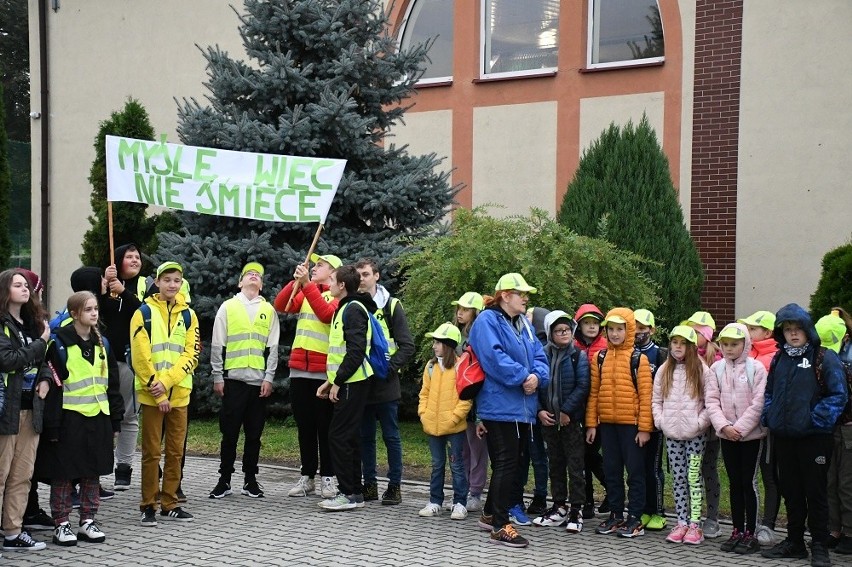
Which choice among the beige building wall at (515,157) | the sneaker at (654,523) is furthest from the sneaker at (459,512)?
the beige building wall at (515,157)

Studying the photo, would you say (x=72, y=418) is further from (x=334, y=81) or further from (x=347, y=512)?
(x=334, y=81)

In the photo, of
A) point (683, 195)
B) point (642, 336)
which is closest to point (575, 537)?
point (642, 336)

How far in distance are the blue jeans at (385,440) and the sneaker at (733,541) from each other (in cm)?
274

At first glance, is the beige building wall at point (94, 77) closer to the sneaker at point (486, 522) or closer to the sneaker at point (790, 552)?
the sneaker at point (486, 522)

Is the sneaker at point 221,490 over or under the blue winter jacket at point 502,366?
under

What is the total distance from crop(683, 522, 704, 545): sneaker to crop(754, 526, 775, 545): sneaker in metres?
0.40

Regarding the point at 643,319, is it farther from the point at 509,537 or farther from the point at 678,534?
the point at 509,537

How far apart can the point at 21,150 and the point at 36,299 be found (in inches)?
731

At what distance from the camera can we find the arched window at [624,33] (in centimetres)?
1577

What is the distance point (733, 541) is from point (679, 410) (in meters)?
1.00

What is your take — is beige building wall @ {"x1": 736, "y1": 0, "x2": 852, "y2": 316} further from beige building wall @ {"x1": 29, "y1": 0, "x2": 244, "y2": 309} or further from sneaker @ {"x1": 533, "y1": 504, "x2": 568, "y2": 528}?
beige building wall @ {"x1": 29, "y1": 0, "x2": 244, "y2": 309}

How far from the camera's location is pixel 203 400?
13188mm

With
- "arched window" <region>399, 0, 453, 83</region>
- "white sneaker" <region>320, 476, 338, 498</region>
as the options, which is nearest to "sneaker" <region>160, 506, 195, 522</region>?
"white sneaker" <region>320, 476, 338, 498</region>

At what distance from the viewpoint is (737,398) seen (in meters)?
7.77
